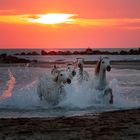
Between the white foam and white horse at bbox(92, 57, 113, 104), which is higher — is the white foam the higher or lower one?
the lower one

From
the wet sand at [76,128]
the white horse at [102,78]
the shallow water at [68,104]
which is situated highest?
the white horse at [102,78]

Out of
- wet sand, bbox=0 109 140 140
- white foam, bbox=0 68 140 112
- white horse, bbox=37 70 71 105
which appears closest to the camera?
wet sand, bbox=0 109 140 140

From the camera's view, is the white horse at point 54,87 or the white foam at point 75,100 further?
the white horse at point 54,87

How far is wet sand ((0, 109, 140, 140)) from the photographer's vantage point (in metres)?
10.4

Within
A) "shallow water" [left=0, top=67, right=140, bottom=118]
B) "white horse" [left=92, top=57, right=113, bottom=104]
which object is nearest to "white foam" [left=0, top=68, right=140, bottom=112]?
"shallow water" [left=0, top=67, right=140, bottom=118]

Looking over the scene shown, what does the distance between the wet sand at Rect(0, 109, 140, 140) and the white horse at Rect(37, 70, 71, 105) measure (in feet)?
12.8

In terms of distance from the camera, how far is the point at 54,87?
17.9 meters

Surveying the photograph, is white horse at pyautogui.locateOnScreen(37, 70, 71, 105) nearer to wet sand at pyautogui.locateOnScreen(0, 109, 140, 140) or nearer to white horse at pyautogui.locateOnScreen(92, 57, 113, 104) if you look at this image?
white horse at pyautogui.locateOnScreen(92, 57, 113, 104)

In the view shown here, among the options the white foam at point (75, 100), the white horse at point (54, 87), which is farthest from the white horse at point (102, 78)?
the white horse at point (54, 87)

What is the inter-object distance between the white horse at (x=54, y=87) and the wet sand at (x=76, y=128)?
3.92 meters

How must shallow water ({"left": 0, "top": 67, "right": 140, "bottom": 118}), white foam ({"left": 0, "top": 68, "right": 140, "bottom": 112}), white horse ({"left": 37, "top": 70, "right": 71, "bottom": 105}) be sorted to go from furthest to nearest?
1. white horse ({"left": 37, "top": 70, "right": 71, "bottom": 105})
2. white foam ({"left": 0, "top": 68, "right": 140, "bottom": 112})
3. shallow water ({"left": 0, "top": 67, "right": 140, "bottom": 118})

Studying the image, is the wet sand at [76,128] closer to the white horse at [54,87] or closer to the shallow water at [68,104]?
the shallow water at [68,104]

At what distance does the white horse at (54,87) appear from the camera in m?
17.7

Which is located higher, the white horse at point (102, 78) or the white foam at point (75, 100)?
the white horse at point (102, 78)
